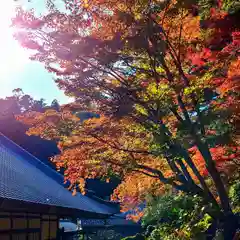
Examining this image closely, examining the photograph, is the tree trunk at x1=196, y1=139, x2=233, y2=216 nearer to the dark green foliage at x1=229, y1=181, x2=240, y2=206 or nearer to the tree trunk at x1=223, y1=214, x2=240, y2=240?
the tree trunk at x1=223, y1=214, x2=240, y2=240

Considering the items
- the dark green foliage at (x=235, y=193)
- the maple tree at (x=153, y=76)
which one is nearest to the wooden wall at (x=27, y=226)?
the maple tree at (x=153, y=76)

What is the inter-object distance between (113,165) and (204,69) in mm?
3012

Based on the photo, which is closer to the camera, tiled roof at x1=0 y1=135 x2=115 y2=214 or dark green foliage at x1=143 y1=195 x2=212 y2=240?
dark green foliage at x1=143 y1=195 x2=212 y2=240

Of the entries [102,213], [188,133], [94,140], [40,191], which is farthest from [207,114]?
[102,213]

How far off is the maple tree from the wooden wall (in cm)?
238

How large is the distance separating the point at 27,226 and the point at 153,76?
531 cm

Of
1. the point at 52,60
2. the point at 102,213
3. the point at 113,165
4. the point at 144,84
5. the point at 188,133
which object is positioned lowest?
the point at 102,213

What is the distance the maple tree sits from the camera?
6297 millimetres

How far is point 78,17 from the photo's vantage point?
687 cm

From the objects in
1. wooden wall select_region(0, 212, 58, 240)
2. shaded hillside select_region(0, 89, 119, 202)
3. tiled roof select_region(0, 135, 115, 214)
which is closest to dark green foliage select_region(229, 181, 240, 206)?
tiled roof select_region(0, 135, 115, 214)

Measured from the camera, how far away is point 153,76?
270 inches

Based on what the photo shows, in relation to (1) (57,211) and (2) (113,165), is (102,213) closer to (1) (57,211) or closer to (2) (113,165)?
(1) (57,211)

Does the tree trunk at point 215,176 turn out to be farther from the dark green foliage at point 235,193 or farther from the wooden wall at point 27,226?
the wooden wall at point 27,226

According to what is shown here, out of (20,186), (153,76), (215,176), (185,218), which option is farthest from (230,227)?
(20,186)
